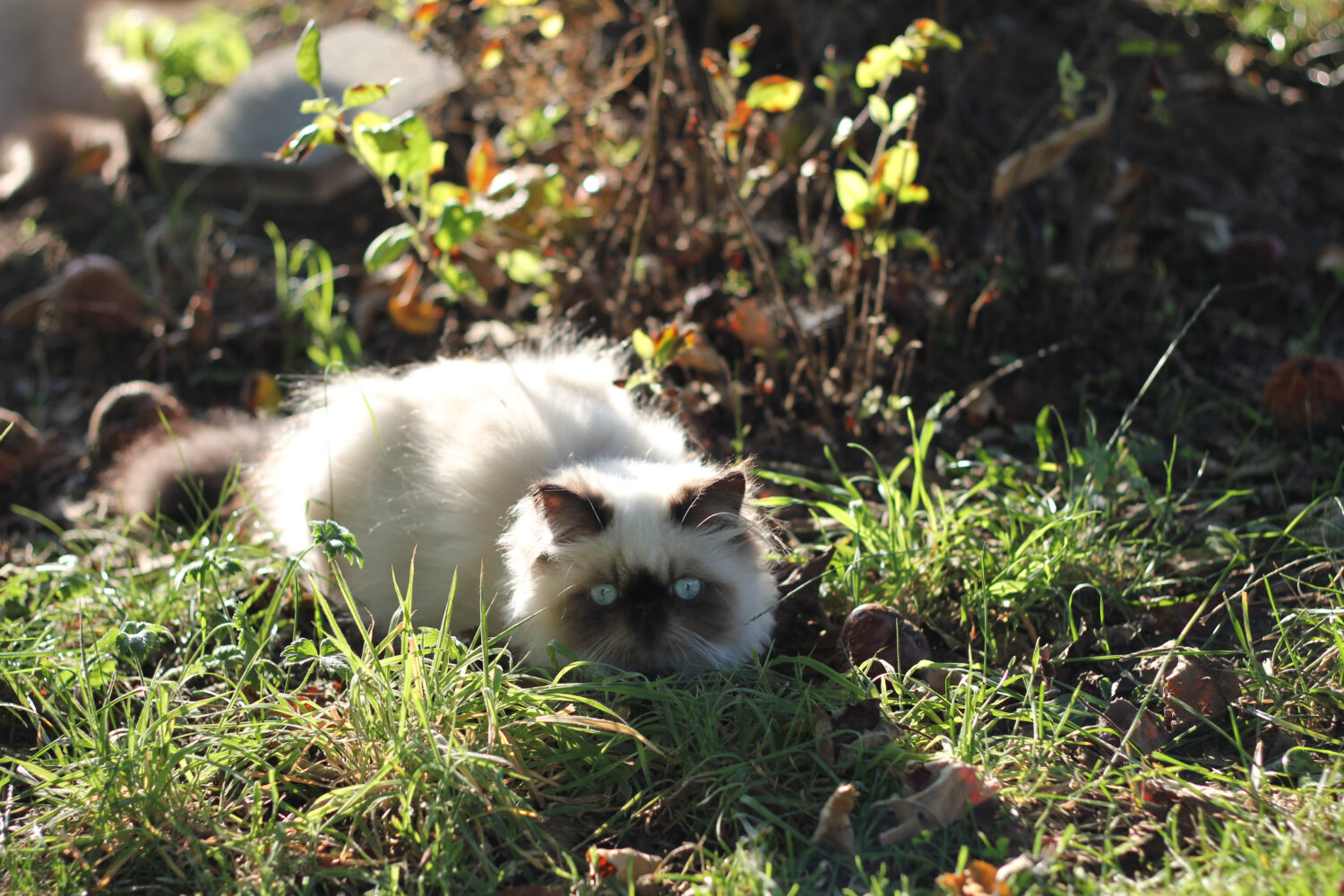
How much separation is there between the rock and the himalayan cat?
2.26 metres

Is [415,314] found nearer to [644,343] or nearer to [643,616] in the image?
[644,343]

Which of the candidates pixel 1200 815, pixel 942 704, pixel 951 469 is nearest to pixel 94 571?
pixel 942 704

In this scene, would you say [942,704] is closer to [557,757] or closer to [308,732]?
[557,757]

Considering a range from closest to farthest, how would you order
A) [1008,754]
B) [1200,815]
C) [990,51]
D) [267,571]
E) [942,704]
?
1. [1200,815]
2. [1008,754]
3. [942,704]
4. [267,571]
5. [990,51]

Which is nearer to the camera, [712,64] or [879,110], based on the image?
[879,110]

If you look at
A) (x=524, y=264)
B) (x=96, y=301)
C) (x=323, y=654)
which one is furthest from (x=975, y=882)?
(x=96, y=301)

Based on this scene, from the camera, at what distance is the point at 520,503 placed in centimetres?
248

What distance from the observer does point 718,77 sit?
3.42 metres

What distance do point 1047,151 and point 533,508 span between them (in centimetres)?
250

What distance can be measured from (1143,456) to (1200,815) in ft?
4.99

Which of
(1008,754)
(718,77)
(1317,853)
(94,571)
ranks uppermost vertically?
(718,77)

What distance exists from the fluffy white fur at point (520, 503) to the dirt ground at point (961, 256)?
2.27 ft

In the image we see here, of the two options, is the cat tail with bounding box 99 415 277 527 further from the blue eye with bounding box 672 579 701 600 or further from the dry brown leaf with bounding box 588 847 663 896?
the dry brown leaf with bounding box 588 847 663 896

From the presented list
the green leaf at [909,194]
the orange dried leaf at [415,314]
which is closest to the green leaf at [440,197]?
the orange dried leaf at [415,314]
